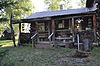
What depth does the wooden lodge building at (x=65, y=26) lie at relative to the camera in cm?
1275

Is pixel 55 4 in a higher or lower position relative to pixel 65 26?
higher

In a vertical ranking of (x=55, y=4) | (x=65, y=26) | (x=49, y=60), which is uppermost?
(x=55, y=4)

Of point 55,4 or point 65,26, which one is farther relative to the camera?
point 55,4

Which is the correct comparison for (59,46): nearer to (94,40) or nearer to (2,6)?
(94,40)

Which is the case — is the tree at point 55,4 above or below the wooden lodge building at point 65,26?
above

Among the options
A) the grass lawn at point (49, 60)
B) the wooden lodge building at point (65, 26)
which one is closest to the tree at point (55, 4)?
the wooden lodge building at point (65, 26)

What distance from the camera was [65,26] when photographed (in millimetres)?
16516

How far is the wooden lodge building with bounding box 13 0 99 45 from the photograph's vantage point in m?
12.7

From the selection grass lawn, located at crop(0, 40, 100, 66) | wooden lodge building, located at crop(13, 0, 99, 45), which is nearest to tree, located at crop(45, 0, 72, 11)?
wooden lodge building, located at crop(13, 0, 99, 45)

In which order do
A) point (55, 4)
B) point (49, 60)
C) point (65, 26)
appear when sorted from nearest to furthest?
point (49, 60) < point (65, 26) < point (55, 4)

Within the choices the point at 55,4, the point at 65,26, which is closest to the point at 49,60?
the point at 65,26

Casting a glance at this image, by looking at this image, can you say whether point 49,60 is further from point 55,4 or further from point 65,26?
point 55,4

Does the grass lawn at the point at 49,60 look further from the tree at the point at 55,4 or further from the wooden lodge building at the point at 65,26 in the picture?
the tree at the point at 55,4

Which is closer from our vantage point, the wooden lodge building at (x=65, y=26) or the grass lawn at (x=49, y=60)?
the grass lawn at (x=49, y=60)
